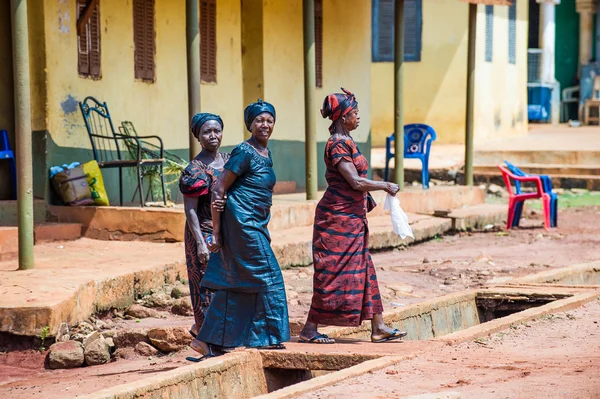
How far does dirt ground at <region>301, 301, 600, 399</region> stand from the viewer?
214 inches

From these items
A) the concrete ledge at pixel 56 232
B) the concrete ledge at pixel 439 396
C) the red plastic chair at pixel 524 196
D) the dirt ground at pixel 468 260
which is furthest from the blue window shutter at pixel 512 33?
the concrete ledge at pixel 439 396

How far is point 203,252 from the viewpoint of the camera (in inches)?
267

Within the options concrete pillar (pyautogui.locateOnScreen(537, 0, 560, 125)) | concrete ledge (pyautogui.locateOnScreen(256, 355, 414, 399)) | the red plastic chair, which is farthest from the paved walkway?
concrete ledge (pyautogui.locateOnScreen(256, 355, 414, 399))

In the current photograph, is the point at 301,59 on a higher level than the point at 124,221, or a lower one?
higher

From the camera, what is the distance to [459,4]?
23281 millimetres

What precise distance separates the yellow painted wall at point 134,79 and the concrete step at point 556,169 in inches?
Result: 305

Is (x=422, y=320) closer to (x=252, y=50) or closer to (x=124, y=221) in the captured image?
(x=124, y=221)

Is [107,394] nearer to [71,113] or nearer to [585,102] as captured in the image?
[71,113]

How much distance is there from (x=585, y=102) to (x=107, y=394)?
83.0 ft

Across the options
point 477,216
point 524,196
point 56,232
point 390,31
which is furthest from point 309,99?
point 390,31

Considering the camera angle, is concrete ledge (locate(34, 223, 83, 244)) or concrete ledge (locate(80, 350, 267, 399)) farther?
concrete ledge (locate(34, 223, 83, 244))

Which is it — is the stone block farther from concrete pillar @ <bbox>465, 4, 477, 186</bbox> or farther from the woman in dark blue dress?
concrete pillar @ <bbox>465, 4, 477, 186</bbox>

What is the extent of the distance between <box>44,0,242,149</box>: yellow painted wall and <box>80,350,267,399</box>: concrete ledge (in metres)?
5.56

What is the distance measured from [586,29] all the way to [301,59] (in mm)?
16063
